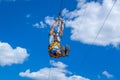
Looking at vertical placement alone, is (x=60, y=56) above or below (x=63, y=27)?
below

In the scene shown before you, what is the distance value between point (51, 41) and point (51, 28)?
3.04 feet

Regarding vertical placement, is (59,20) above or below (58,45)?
above

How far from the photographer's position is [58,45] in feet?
58.0

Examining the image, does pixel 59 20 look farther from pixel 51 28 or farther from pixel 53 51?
pixel 53 51

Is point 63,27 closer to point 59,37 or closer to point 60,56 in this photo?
point 59,37

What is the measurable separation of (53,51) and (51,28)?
166cm

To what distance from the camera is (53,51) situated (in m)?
17.3

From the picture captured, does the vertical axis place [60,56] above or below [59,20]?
below

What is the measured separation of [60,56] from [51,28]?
2.10m

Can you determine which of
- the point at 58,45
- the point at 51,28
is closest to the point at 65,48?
the point at 58,45

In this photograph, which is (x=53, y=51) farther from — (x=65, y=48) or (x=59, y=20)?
(x=59, y=20)

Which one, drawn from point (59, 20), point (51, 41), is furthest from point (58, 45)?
point (59, 20)

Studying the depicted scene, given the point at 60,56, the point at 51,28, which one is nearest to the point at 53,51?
the point at 60,56

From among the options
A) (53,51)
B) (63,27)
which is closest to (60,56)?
(53,51)
